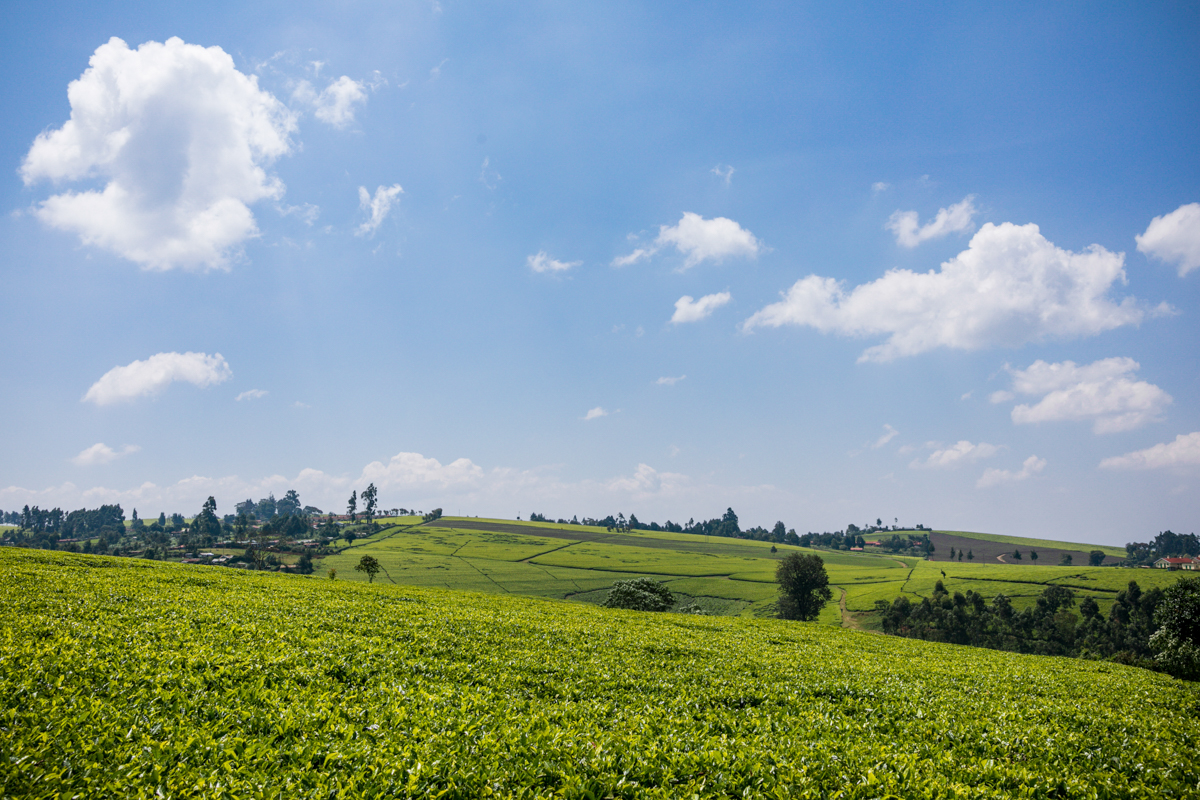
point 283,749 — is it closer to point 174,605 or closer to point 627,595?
point 174,605

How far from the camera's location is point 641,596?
2638 inches

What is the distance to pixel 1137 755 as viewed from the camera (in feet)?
42.9

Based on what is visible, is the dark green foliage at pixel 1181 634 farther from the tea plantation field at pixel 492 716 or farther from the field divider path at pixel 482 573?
the field divider path at pixel 482 573

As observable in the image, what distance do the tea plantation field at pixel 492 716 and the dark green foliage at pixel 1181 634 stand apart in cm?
2393

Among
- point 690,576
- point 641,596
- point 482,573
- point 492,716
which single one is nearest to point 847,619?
point 690,576

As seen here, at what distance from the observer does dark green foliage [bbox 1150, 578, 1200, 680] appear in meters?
39.2

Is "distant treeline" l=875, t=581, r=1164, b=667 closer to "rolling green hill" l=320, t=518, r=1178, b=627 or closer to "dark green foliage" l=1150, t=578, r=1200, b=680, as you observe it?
"rolling green hill" l=320, t=518, r=1178, b=627

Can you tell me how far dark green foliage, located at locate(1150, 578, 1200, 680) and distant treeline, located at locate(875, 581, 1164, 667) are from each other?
261 feet

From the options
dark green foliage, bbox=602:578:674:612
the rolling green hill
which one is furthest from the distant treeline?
dark green foliage, bbox=602:578:674:612

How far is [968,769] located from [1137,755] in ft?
19.6

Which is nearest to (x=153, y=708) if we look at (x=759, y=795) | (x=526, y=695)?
(x=526, y=695)

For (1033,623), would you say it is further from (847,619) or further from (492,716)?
(492,716)

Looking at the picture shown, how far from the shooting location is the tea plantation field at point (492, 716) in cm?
886

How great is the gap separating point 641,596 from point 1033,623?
375ft
